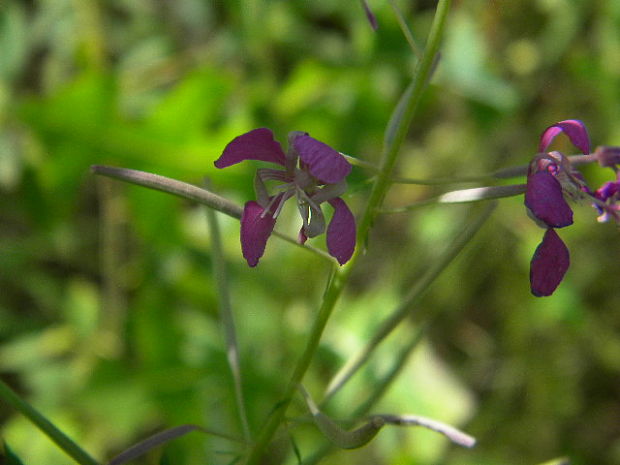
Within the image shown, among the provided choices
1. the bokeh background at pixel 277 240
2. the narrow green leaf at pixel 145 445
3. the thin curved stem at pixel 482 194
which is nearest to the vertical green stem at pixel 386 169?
the thin curved stem at pixel 482 194

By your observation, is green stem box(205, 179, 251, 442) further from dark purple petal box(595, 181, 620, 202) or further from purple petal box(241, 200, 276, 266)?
dark purple petal box(595, 181, 620, 202)

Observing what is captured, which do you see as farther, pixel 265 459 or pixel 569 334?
pixel 569 334

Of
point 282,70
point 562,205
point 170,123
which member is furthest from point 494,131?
point 562,205

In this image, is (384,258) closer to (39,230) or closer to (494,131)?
(494,131)

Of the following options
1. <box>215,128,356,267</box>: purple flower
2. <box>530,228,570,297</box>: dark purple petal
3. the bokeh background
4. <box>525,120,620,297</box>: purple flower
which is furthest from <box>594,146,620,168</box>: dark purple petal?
the bokeh background

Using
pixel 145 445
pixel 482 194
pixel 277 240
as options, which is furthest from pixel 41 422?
pixel 277 240

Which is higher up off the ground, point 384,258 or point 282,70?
point 282,70
